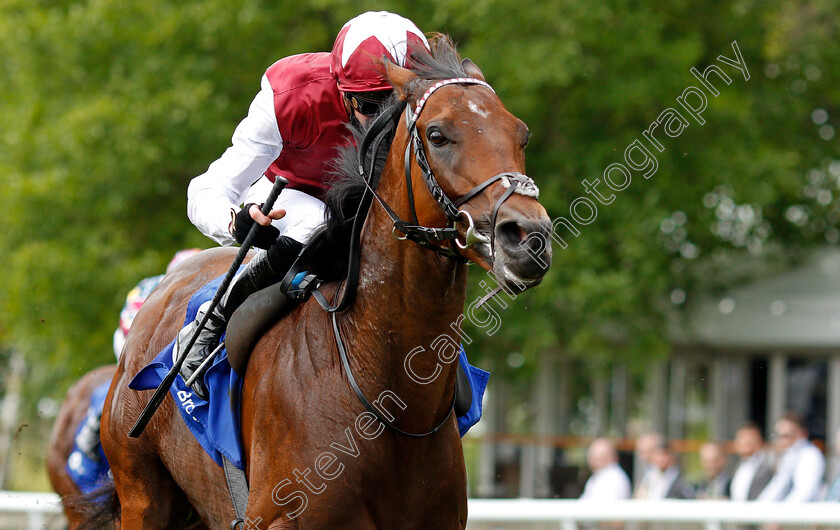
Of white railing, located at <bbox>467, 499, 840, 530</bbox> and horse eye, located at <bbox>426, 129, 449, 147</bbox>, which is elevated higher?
horse eye, located at <bbox>426, 129, 449, 147</bbox>

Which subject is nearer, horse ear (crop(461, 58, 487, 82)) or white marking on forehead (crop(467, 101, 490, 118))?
white marking on forehead (crop(467, 101, 490, 118))

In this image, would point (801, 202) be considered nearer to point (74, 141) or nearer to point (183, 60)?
point (183, 60)

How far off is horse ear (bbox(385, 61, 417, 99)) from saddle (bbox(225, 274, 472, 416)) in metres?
0.74

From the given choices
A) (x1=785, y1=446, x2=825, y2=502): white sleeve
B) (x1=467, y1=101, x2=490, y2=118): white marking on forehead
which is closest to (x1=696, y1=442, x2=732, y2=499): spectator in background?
(x1=785, y1=446, x2=825, y2=502): white sleeve

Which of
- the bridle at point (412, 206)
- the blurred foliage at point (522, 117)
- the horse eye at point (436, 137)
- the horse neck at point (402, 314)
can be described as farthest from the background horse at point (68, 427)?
Result: the horse eye at point (436, 137)

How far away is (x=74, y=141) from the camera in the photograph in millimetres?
11500

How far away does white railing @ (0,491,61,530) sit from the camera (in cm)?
737

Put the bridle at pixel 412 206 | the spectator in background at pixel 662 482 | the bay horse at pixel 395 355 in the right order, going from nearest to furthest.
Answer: the bridle at pixel 412 206 < the bay horse at pixel 395 355 < the spectator in background at pixel 662 482

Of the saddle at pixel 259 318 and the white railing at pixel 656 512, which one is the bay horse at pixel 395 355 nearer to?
the saddle at pixel 259 318

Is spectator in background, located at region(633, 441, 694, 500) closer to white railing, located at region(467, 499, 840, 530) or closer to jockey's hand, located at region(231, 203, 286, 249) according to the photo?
white railing, located at region(467, 499, 840, 530)

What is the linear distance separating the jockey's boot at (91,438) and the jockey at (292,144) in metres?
3.50

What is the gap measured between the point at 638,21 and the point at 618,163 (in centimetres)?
162

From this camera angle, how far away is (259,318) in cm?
361

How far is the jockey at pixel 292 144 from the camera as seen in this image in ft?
11.7
